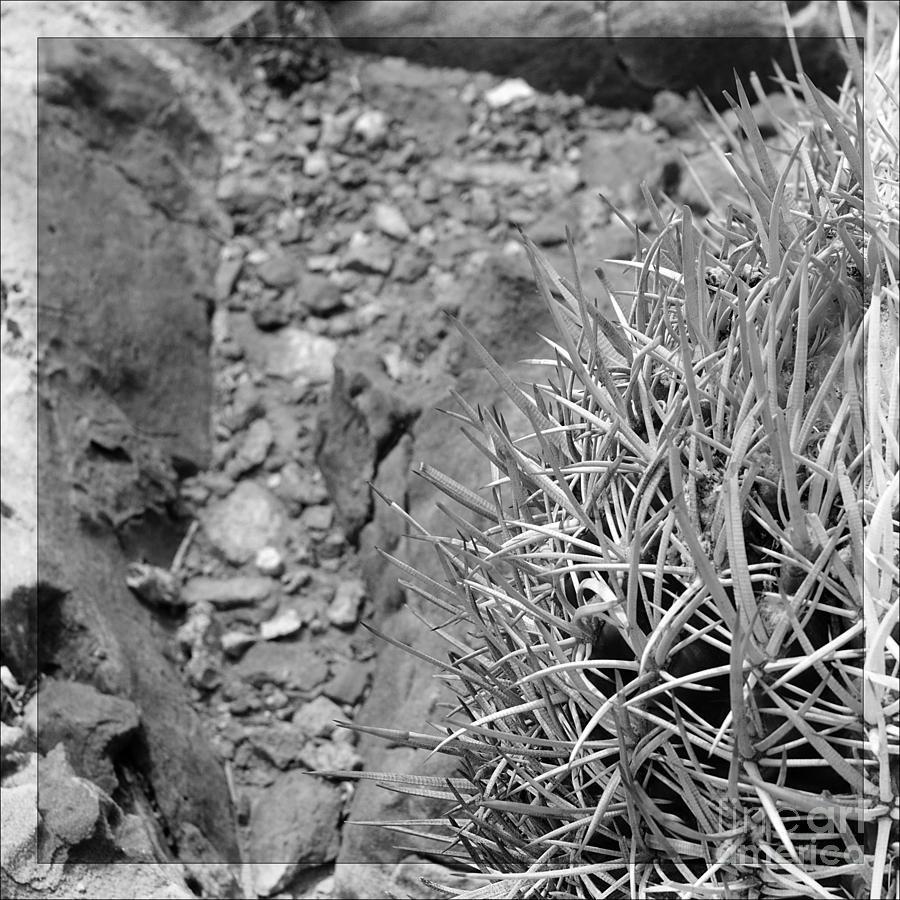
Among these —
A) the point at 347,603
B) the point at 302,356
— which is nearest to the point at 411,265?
the point at 302,356

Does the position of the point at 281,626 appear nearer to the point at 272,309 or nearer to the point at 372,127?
the point at 272,309

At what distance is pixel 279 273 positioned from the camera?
2.40 metres

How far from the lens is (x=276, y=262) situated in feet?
7.95

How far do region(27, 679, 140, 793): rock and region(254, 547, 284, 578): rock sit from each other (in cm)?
49

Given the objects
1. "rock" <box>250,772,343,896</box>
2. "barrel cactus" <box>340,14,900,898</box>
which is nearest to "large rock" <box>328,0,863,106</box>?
"barrel cactus" <box>340,14,900,898</box>

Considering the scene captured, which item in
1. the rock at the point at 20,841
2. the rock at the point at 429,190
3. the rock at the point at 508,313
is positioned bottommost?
the rock at the point at 20,841

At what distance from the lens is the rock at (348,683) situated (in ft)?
6.09

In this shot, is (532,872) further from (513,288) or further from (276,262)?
(276,262)

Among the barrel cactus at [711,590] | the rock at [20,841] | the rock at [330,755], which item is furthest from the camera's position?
the rock at [330,755]

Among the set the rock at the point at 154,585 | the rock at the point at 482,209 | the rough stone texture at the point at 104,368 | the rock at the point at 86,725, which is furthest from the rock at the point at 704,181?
the rock at the point at 86,725

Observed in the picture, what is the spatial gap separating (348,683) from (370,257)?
0.95 metres

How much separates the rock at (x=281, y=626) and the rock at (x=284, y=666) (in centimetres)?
2

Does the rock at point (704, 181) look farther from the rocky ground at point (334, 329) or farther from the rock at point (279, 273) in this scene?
the rock at point (279, 273)

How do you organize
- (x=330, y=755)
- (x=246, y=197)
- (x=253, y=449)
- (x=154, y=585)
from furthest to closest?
(x=246, y=197), (x=253, y=449), (x=154, y=585), (x=330, y=755)
